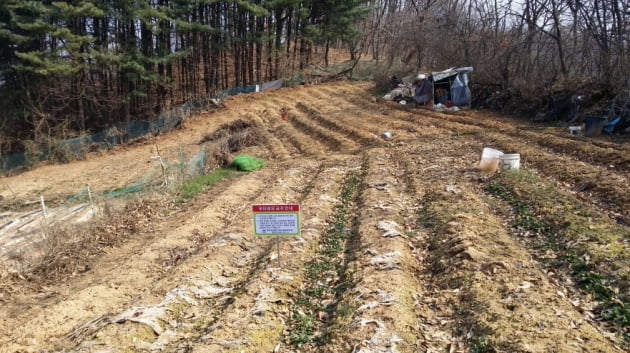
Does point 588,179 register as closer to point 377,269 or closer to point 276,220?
point 377,269

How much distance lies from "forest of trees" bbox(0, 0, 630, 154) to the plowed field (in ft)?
21.6

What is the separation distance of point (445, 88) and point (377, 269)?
1459 centimetres

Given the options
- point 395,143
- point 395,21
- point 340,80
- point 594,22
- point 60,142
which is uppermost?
point 395,21

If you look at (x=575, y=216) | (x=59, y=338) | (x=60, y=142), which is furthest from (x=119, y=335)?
(x=60, y=142)

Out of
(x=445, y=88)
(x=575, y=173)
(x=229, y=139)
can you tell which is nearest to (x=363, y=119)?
(x=445, y=88)

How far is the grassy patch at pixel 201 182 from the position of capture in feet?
33.9

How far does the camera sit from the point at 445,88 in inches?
704

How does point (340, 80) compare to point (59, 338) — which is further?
point (340, 80)

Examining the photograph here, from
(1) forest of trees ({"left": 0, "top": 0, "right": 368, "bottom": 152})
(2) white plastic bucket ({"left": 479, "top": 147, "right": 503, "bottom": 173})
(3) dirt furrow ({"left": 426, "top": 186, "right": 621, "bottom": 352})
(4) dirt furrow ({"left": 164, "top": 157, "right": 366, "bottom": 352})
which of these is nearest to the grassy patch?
(4) dirt furrow ({"left": 164, "top": 157, "right": 366, "bottom": 352})

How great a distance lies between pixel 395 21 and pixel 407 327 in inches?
1205

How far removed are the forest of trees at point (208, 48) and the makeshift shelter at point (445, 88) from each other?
1044mm

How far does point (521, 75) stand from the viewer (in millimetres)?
15805

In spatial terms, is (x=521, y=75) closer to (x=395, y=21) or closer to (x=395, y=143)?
(x=395, y=143)

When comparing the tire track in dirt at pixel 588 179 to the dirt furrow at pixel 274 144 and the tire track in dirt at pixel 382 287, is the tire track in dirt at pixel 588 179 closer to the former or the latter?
the tire track in dirt at pixel 382 287
